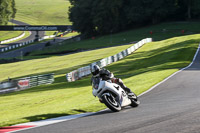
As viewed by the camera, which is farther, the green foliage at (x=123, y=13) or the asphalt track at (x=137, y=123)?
the green foliage at (x=123, y=13)

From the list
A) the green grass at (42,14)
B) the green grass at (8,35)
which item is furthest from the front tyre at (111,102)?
the green grass at (42,14)

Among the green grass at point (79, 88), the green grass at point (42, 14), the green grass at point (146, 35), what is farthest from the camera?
the green grass at point (42, 14)

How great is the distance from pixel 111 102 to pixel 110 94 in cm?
28

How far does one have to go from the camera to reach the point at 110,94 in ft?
41.0

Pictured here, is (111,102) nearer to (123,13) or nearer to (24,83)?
(24,83)

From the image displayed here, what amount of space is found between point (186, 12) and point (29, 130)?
95163mm

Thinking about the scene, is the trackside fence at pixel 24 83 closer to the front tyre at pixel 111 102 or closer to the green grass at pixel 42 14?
the front tyre at pixel 111 102

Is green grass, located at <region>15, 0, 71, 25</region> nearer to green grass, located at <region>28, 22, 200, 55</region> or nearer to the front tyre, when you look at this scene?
green grass, located at <region>28, 22, 200, 55</region>

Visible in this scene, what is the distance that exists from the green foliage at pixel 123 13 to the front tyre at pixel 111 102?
85.1 metres

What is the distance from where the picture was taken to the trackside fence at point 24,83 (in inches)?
1284

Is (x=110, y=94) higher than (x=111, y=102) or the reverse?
higher

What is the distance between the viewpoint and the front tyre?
12.2 meters

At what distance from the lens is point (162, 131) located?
8.39 m

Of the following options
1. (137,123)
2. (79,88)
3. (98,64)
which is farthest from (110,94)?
(98,64)
